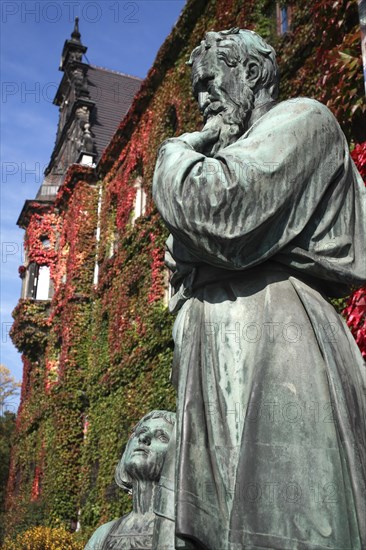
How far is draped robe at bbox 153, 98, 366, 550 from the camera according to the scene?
161 centimetres

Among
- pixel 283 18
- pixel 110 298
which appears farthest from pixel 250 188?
pixel 110 298

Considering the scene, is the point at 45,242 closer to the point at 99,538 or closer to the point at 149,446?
the point at 99,538

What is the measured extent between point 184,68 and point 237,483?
16.8 metres

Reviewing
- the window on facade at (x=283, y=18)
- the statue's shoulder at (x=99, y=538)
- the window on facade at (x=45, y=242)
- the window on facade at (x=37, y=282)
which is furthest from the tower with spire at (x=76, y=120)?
the statue's shoulder at (x=99, y=538)

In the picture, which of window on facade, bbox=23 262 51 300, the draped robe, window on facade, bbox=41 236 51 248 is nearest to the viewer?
the draped robe

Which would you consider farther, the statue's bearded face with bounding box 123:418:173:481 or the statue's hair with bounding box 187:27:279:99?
the statue's bearded face with bounding box 123:418:173:481

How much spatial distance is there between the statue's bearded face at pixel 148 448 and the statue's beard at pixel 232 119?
38.3 inches

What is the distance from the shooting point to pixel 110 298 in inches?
825

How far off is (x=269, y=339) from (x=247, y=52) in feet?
3.09

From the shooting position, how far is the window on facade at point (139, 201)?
802 inches

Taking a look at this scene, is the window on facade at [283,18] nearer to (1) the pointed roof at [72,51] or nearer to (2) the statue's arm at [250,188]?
(2) the statue's arm at [250,188]

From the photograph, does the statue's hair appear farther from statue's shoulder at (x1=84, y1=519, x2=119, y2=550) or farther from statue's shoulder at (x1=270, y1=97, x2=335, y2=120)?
statue's shoulder at (x1=84, y1=519, x2=119, y2=550)

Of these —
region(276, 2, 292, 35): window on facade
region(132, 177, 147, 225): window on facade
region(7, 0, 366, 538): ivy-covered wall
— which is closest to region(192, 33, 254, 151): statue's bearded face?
region(7, 0, 366, 538): ivy-covered wall

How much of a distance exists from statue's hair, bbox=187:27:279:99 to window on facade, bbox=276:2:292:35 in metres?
11.2
